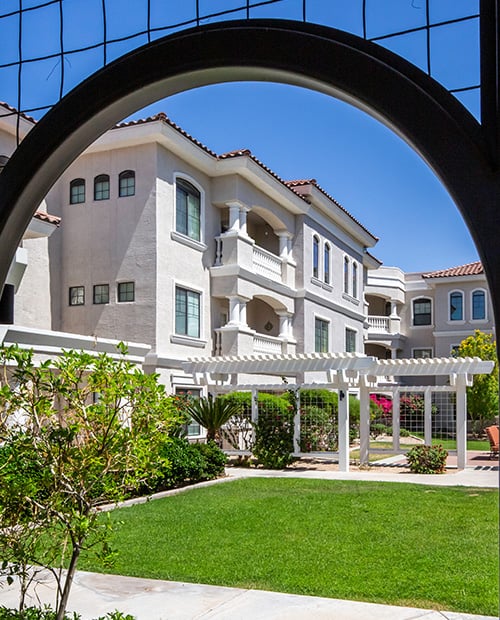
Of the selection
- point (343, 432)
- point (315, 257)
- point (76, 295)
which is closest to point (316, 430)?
point (343, 432)

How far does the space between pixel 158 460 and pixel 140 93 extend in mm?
2361

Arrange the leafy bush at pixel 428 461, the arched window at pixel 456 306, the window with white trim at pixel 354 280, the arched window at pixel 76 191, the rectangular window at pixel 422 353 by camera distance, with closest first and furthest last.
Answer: the leafy bush at pixel 428 461 → the arched window at pixel 76 191 → the window with white trim at pixel 354 280 → the arched window at pixel 456 306 → the rectangular window at pixel 422 353

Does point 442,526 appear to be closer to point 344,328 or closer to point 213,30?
point 213,30

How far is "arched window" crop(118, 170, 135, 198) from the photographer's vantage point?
19.3 m

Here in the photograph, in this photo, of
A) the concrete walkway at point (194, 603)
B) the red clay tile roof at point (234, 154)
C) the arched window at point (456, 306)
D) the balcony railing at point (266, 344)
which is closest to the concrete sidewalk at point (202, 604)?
the concrete walkway at point (194, 603)

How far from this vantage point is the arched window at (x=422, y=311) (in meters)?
39.9

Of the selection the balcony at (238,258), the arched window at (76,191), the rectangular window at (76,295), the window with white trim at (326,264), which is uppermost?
the arched window at (76,191)

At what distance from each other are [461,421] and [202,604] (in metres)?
11.8

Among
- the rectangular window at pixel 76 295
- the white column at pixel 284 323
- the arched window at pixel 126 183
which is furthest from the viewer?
the white column at pixel 284 323

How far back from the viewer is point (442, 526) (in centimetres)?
977

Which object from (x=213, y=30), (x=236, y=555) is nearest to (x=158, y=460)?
(x=213, y=30)

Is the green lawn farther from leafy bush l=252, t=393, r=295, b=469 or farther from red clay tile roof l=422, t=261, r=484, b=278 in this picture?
red clay tile roof l=422, t=261, r=484, b=278

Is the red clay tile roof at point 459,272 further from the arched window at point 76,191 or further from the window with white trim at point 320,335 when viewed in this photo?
the arched window at point 76,191

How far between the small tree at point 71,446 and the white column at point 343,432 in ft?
41.1
